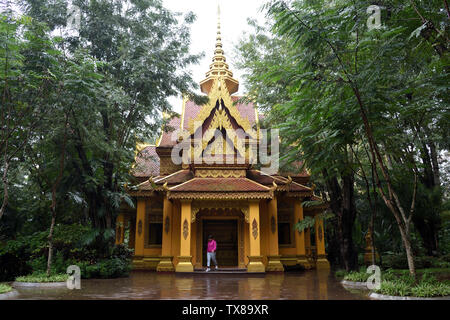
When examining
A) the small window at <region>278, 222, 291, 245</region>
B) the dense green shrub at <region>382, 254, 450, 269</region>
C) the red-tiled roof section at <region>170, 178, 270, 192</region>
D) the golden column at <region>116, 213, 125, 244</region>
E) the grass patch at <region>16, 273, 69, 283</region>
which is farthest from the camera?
the golden column at <region>116, 213, 125, 244</region>

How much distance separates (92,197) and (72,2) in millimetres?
6538

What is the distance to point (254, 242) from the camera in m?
13.4

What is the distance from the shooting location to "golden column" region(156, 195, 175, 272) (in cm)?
1438

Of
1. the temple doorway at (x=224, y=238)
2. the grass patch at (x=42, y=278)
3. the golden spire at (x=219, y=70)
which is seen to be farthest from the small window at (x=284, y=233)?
the grass patch at (x=42, y=278)

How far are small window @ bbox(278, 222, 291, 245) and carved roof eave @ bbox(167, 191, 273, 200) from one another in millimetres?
3677

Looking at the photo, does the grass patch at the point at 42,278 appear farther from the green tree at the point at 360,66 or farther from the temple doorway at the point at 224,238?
the temple doorway at the point at 224,238

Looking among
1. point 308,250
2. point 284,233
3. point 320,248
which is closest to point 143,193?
point 284,233

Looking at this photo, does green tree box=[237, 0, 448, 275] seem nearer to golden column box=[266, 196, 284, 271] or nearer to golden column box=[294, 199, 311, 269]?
golden column box=[266, 196, 284, 271]

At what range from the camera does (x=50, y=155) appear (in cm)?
1076

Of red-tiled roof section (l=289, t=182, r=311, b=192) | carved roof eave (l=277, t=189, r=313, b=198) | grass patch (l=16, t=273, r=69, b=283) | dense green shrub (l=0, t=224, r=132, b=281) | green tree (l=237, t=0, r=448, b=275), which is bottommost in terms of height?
grass patch (l=16, t=273, r=69, b=283)

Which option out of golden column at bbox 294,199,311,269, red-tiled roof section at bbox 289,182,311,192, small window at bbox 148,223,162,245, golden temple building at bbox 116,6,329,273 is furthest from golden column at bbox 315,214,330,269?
small window at bbox 148,223,162,245

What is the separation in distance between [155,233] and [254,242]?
498cm

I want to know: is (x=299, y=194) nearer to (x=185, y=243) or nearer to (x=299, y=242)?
(x=299, y=242)

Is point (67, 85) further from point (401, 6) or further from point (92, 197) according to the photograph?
point (401, 6)
